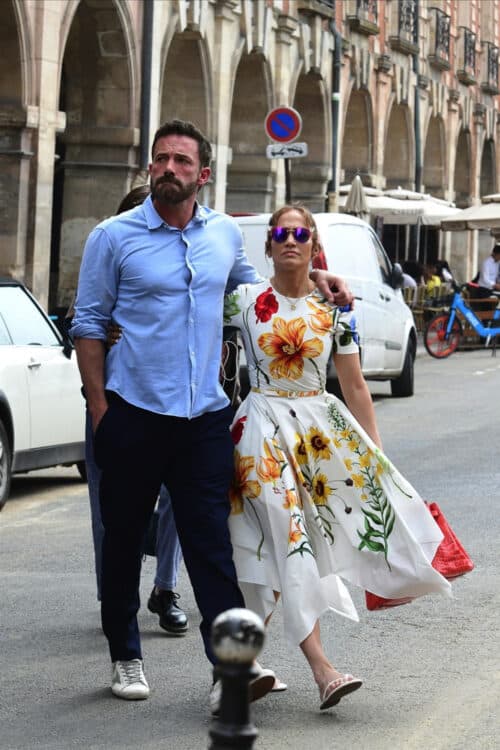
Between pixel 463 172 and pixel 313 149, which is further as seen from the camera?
pixel 463 172

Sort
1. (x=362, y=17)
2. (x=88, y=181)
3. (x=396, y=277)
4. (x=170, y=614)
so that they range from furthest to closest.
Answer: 1. (x=362, y=17)
2. (x=88, y=181)
3. (x=396, y=277)
4. (x=170, y=614)

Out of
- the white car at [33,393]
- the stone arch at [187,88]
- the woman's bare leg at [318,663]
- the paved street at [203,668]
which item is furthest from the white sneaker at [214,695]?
the stone arch at [187,88]

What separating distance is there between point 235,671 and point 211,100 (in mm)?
24715

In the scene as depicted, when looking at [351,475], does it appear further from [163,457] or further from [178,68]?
[178,68]

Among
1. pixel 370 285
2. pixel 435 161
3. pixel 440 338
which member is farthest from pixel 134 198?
pixel 435 161

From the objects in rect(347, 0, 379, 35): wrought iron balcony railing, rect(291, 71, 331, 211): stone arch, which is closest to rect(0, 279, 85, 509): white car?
rect(291, 71, 331, 211): stone arch

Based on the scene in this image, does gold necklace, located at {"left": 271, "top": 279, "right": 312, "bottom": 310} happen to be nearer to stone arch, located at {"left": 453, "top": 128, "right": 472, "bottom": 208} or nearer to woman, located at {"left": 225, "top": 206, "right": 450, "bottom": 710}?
woman, located at {"left": 225, "top": 206, "right": 450, "bottom": 710}

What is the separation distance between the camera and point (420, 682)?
597 cm

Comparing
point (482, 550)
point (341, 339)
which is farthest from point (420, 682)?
point (482, 550)

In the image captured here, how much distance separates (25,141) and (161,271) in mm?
15572

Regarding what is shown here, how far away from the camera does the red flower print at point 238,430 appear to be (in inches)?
227

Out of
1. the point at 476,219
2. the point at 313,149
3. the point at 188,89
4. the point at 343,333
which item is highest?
the point at 188,89

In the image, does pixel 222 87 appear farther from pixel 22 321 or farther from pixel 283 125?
pixel 22 321

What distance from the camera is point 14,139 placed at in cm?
2066
